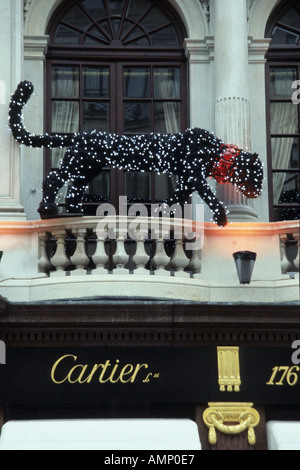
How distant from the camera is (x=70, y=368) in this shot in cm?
1395

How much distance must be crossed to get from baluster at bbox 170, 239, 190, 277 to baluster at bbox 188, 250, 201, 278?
10cm

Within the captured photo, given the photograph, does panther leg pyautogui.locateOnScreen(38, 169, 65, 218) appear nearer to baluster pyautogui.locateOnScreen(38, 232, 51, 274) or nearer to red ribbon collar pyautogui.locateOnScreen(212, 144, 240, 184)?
baluster pyautogui.locateOnScreen(38, 232, 51, 274)

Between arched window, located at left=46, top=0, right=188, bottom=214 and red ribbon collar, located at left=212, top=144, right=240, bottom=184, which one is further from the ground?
arched window, located at left=46, top=0, right=188, bottom=214

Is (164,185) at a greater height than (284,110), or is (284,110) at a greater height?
(284,110)

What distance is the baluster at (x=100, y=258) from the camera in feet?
46.6

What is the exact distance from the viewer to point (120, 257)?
14195 mm

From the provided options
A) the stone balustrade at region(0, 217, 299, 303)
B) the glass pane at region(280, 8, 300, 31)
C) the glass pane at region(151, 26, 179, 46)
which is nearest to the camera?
the stone balustrade at region(0, 217, 299, 303)

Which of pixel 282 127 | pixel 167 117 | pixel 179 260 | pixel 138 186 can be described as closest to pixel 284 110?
pixel 282 127

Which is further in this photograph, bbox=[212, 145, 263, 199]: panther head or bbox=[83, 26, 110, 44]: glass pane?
bbox=[83, 26, 110, 44]: glass pane

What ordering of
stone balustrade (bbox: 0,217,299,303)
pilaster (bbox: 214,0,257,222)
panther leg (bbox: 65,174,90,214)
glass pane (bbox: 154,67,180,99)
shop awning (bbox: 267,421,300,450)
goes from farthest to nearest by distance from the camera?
1. glass pane (bbox: 154,67,180,99)
2. pilaster (bbox: 214,0,257,222)
3. panther leg (bbox: 65,174,90,214)
4. stone balustrade (bbox: 0,217,299,303)
5. shop awning (bbox: 267,421,300,450)

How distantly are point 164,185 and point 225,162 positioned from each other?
1605mm

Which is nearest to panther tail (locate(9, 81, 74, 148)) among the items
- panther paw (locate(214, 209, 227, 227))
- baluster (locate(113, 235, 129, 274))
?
baluster (locate(113, 235, 129, 274))

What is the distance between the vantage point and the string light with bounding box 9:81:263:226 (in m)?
14.7

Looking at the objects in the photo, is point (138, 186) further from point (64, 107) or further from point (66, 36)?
point (66, 36)
